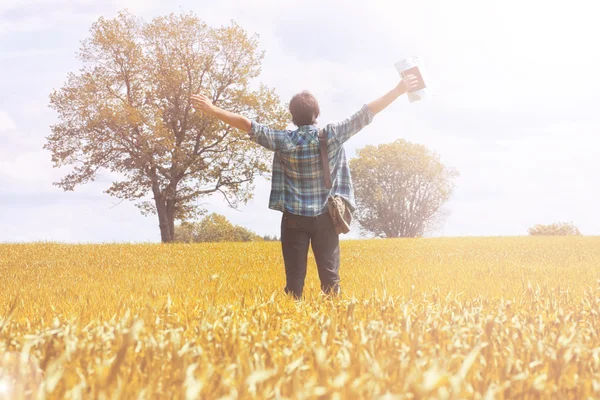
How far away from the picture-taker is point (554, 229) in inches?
1866

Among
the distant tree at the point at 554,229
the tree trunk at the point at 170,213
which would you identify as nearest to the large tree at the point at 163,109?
the tree trunk at the point at 170,213

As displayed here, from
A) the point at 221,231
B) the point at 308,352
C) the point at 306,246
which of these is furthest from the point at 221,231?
the point at 308,352

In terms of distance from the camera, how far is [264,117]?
30875 millimetres

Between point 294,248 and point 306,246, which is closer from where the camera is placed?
point 294,248

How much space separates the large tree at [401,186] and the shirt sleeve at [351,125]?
46.2 meters

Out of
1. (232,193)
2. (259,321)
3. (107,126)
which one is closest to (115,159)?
(107,126)

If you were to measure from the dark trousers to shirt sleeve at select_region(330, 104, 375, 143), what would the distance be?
3.10 feet

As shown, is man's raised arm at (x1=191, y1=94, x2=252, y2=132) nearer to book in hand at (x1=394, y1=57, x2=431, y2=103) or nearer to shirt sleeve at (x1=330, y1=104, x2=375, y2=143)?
shirt sleeve at (x1=330, y1=104, x2=375, y2=143)

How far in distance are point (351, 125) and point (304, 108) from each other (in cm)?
60

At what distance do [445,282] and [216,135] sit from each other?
78.7 feet

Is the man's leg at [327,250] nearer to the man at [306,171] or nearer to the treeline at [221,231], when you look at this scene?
the man at [306,171]

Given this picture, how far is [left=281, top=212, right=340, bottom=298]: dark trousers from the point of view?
611 centimetres

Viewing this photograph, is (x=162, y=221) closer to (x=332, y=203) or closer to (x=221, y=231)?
(x=221, y=231)

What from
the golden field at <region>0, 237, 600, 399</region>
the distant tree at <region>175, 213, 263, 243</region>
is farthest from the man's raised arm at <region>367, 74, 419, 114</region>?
the distant tree at <region>175, 213, 263, 243</region>
